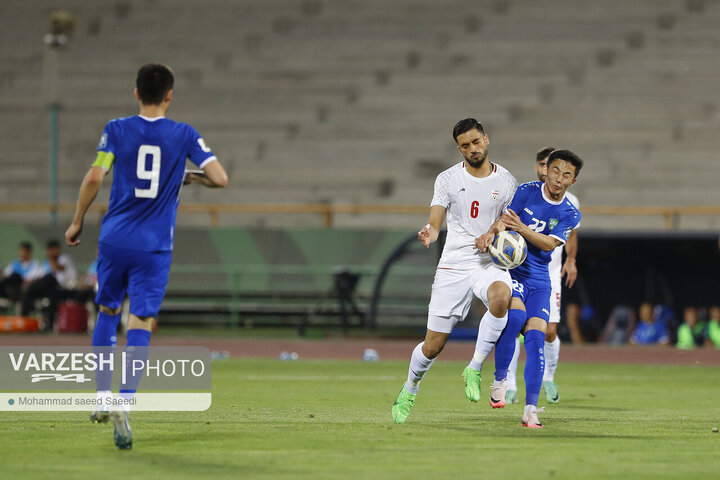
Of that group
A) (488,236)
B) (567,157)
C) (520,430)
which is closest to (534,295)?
(488,236)

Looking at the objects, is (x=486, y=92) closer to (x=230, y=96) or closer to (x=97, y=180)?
(x=230, y=96)

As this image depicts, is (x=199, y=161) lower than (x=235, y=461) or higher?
higher

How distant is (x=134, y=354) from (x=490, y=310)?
291 centimetres

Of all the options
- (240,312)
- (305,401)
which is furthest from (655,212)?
(305,401)

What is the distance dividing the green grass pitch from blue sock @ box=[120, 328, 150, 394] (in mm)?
373

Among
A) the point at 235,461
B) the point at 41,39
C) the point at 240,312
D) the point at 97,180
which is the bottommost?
the point at 240,312

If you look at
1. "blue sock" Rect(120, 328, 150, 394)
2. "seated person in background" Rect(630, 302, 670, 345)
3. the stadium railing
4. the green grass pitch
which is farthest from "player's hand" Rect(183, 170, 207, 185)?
the stadium railing

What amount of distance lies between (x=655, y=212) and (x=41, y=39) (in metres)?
17.9

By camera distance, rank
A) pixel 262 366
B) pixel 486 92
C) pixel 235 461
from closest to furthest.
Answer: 1. pixel 235 461
2. pixel 262 366
3. pixel 486 92

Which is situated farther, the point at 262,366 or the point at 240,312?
the point at 240,312

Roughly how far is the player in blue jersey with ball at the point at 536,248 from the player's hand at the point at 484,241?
22 cm

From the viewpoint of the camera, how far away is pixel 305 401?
435 inches

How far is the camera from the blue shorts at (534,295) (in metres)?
9.40

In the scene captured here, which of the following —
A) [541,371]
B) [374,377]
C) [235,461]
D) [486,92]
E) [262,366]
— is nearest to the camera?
[235,461]
